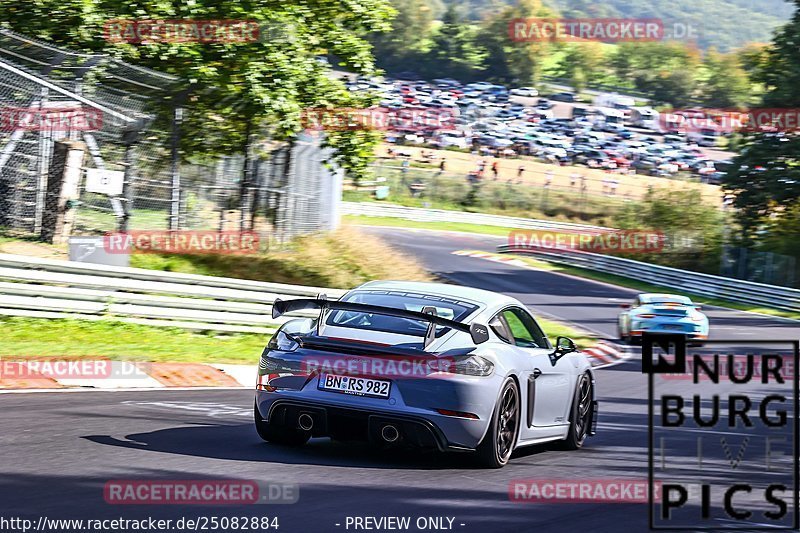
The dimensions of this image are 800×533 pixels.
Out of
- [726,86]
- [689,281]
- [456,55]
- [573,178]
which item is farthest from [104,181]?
[726,86]

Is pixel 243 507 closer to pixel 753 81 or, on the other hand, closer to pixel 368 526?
pixel 368 526

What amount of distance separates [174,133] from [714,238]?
33846mm

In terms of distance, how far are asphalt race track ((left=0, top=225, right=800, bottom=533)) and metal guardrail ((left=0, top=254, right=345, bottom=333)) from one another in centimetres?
389

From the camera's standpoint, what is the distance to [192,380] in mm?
13609

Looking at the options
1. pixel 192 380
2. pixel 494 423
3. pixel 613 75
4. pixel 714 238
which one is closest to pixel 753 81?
pixel 714 238

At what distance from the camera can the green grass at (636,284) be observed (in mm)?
39219

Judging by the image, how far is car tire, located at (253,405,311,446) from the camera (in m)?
8.39

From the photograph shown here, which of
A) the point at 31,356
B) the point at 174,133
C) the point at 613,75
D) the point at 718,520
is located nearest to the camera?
the point at 718,520

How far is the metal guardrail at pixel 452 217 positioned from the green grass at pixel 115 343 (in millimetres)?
38978
